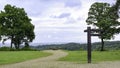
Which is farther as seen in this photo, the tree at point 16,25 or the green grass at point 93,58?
the tree at point 16,25

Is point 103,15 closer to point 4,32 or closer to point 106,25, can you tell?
point 106,25

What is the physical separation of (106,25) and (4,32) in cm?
2302

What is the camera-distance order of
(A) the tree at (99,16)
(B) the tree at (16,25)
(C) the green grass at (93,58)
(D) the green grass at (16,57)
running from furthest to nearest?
(B) the tree at (16,25)
(A) the tree at (99,16)
(D) the green grass at (16,57)
(C) the green grass at (93,58)

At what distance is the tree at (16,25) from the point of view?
76875 millimetres

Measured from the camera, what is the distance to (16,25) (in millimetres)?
77750

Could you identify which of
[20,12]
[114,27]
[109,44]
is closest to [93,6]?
[114,27]

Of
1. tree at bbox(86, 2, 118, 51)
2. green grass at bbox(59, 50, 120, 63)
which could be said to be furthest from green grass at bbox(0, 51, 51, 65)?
tree at bbox(86, 2, 118, 51)

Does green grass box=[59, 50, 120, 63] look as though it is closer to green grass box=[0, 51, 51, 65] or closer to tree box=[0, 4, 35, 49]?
green grass box=[0, 51, 51, 65]

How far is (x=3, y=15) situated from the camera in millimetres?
76875

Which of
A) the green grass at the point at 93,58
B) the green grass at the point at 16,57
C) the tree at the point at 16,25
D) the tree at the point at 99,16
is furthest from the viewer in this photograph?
the tree at the point at 16,25

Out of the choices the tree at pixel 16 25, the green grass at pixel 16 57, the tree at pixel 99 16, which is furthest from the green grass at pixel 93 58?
the tree at pixel 16 25

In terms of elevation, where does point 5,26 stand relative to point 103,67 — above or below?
above

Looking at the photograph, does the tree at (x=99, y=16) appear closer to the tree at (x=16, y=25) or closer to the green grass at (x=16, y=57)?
the tree at (x=16, y=25)

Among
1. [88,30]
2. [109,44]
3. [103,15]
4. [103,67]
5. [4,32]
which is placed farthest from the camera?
[109,44]
